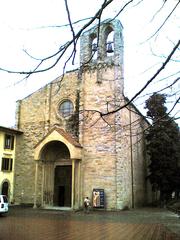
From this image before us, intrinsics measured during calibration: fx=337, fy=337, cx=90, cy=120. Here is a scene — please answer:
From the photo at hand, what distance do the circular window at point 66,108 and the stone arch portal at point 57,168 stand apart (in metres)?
2.70

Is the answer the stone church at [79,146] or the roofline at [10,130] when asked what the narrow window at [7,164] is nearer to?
the stone church at [79,146]

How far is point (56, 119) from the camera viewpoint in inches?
1326

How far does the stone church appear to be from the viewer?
29.3 meters

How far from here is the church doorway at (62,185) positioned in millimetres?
31881

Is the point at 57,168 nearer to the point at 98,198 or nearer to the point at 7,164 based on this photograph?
the point at 7,164

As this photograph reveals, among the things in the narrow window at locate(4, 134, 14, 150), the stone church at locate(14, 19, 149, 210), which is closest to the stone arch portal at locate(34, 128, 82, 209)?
the stone church at locate(14, 19, 149, 210)

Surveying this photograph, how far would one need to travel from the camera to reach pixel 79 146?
30.1 metres

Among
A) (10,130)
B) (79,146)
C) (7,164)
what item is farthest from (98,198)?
(10,130)

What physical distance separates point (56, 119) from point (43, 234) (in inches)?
801

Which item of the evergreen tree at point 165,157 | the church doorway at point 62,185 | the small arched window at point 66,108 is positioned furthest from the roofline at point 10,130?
the evergreen tree at point 165,157

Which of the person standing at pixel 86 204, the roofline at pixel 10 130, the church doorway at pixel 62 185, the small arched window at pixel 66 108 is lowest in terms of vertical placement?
the person standing at pixel 86 204

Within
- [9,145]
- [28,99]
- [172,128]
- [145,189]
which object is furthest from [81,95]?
[145,189]

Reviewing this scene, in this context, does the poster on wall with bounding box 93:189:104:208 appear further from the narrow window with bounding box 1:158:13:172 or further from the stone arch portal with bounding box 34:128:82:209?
the narrow window with bounding box 1:158:13:172

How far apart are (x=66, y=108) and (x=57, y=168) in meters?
6.01
